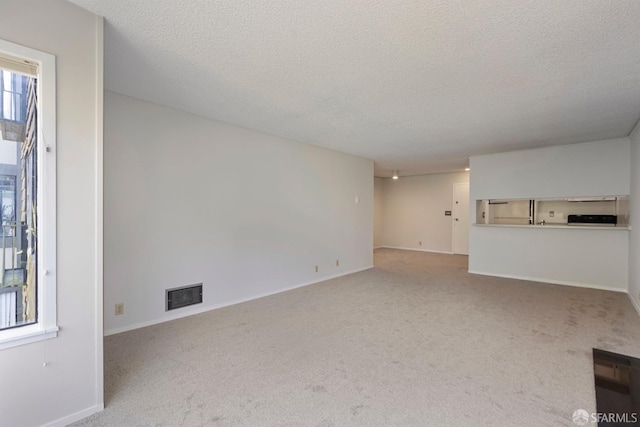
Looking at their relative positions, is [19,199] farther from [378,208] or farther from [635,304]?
[378,208]

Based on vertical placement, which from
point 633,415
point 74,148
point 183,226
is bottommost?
point 633,415

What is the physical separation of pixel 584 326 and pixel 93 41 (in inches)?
200

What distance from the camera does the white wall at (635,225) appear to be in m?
3.73

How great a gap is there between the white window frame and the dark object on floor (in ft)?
10.8

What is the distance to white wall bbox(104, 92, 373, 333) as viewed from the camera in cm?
302

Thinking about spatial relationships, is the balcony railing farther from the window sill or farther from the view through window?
the window sill

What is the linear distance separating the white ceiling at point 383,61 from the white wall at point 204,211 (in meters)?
0.38

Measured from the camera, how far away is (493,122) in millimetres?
3750

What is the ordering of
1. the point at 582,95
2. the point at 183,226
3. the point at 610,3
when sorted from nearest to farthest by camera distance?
the point at 610,3 < the point at 582,95 < the point at 183,226

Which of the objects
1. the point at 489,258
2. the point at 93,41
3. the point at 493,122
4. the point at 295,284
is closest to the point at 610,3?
the point at 493,122

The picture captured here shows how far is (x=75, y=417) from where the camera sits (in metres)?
1.75

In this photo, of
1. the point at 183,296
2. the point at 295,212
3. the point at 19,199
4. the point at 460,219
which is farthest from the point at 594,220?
the point at 19,199

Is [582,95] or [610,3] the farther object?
[582,95]

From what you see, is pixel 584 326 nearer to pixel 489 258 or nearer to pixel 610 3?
pixel 489 258
